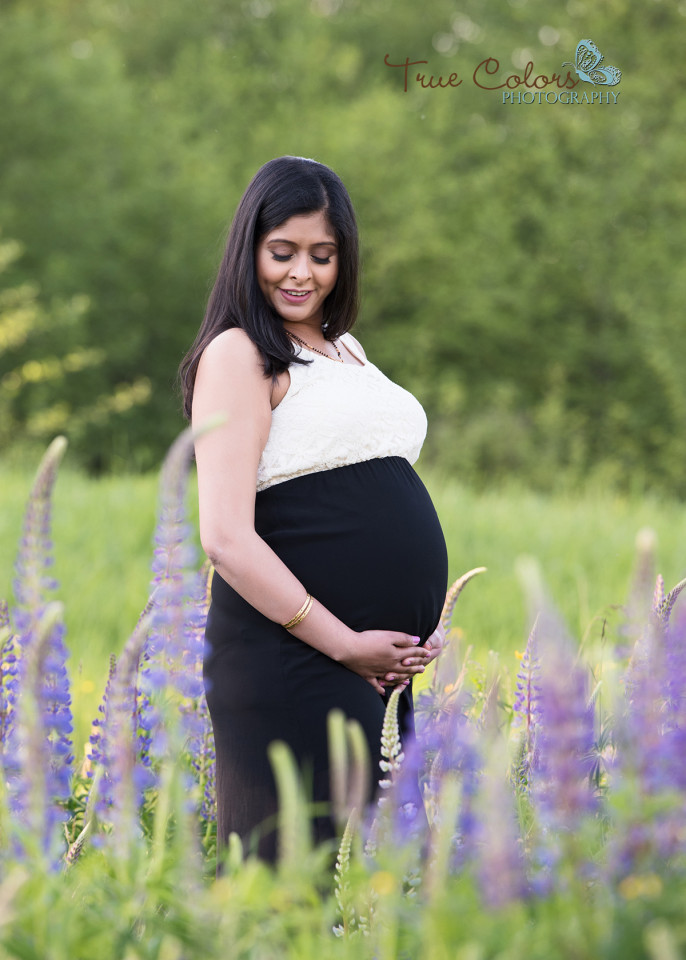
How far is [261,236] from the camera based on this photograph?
8.14ft

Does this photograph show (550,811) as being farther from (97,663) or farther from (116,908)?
(97,663)

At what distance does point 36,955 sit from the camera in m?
1.21

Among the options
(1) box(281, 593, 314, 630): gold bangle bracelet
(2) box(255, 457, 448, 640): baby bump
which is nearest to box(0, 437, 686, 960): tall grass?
(1) box(281, 593, 314, 630): gold bangle bracelet

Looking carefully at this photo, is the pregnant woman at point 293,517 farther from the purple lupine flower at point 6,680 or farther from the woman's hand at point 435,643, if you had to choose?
the purple lupine flower at point 6,680

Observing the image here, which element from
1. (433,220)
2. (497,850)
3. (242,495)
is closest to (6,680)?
(242,495)

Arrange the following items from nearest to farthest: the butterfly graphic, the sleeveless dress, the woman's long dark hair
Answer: the sleeveless dress → the woman's long dark hair → the butterfly graphic

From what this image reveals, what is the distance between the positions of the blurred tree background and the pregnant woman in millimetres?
17999

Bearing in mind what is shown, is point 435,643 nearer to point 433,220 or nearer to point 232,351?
point 232,351

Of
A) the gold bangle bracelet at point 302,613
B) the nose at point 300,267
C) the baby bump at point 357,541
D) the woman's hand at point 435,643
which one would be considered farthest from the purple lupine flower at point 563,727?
the nose at point 300,267

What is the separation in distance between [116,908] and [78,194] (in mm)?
22986

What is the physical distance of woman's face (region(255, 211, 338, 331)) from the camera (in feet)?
8.05

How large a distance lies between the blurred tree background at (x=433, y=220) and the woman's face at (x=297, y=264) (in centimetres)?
1799

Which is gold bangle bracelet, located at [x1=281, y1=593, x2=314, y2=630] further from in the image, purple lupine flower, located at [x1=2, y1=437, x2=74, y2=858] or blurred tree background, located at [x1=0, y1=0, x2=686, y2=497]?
blurred tree background, located at [x1=0, y1=0, x2=686, y2=497]

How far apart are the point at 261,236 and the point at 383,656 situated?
3.35 ft
